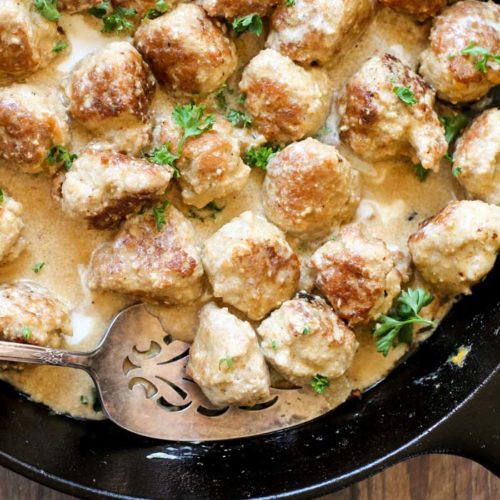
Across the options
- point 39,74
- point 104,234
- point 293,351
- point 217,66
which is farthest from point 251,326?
point 39,74

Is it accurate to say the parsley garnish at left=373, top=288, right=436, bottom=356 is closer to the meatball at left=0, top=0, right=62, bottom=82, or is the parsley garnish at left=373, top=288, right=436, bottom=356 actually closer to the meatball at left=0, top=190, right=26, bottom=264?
the meatball at left=0, top=190, right=26, bottom=264

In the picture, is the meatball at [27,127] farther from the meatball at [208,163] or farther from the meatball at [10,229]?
the meatball at [208,163]

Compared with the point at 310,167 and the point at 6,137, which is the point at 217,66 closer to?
the point at 310,167

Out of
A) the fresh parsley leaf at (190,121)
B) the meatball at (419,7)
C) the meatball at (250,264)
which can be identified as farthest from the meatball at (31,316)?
the meatball at (419,7)

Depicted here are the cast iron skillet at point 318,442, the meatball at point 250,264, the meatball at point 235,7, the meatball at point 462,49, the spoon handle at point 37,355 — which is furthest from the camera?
the meatball at point 462,49

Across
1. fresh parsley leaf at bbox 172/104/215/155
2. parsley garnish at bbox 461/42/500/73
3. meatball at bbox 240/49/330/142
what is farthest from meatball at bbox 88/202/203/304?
parsley garnish at bbox 461/42/500/73

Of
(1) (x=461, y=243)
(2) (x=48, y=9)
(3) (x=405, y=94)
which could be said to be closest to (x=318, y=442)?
(1) (x=461, y=243)
